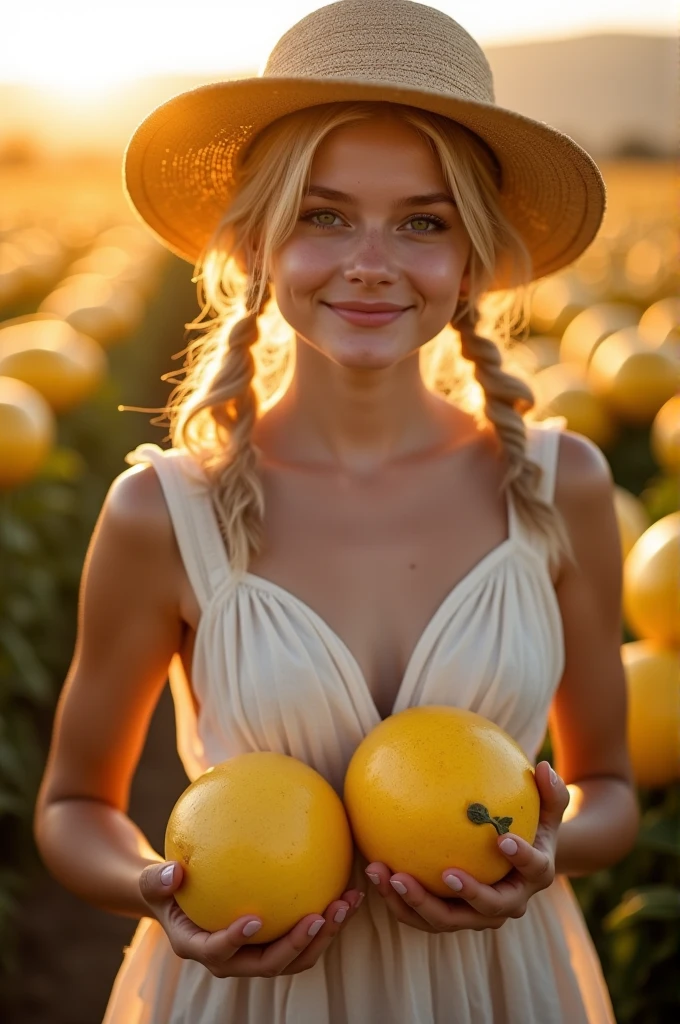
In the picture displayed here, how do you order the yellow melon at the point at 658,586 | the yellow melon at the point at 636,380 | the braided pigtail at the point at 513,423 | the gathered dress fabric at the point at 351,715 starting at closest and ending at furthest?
the gathered dress fabric at the point at 351,715 < the braided pigtail at the point at 513,423 < the yellow melon at the point at 658,586 < the yellow melon at the point at 636,380

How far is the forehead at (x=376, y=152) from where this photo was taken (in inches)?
82.0

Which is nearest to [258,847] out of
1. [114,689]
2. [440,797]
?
[440,797]

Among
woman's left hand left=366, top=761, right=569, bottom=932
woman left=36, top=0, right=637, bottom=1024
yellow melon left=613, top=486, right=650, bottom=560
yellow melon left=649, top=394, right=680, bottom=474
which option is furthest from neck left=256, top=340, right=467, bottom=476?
yellow melon left=649, top=394, right=680, bottom=474

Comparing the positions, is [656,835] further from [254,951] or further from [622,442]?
[622,442]

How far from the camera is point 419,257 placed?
2104 millimetres

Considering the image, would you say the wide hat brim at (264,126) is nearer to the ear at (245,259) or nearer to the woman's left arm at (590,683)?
the ear at (245,259)

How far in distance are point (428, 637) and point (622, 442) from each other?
575cm

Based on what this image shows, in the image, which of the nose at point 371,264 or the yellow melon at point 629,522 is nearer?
the nose at point 371,264

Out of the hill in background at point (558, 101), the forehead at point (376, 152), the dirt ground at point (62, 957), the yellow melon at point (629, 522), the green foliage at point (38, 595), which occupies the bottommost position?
the hill in background at point (558, 101)

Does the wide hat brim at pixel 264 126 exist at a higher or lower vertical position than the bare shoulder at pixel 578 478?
higher

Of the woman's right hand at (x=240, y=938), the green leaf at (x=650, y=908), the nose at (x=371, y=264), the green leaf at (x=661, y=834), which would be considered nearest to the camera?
the woman's right hand at (x=240, y=938)

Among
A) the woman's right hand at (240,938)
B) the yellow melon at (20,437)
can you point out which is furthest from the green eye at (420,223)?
the yellow melon at (20,437)

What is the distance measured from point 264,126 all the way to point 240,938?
1469 mm

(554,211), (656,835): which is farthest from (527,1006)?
(554,211)
